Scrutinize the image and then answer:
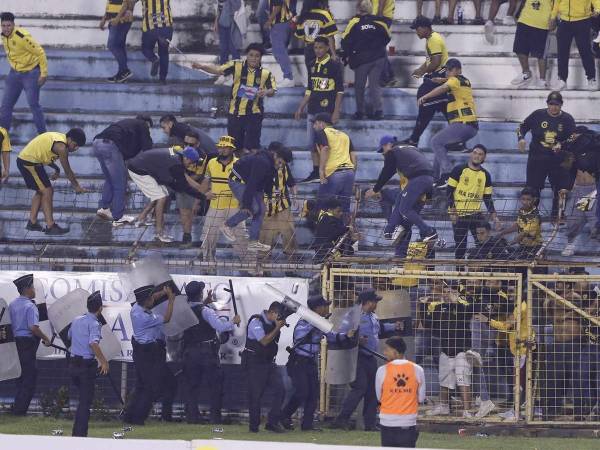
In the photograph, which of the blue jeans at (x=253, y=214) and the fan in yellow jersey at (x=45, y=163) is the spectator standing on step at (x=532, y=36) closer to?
the blue jeans at (x=253, y=214)

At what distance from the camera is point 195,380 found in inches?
628

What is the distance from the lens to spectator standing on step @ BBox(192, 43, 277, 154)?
Result: 65.9 feet

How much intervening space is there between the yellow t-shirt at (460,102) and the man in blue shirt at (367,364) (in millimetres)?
4544

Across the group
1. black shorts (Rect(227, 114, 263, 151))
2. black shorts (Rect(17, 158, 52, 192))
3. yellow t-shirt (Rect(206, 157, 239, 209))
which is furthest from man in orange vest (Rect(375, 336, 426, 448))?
black shorts (Rect(227, 114, 263, 151))

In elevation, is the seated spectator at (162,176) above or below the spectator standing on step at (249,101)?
below

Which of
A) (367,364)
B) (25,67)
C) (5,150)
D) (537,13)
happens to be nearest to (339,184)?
(367,364)

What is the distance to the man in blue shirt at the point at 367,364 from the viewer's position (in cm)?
1584

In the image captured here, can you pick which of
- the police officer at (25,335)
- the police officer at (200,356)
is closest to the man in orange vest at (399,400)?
the police officer at (200,356)

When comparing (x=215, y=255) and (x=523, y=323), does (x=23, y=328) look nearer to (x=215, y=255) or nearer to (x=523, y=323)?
(x=215, y=255)

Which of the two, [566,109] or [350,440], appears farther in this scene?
[566,109]

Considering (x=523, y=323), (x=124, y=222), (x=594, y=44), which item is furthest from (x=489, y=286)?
(x=594, y=44)

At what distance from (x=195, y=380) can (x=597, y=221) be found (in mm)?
5372

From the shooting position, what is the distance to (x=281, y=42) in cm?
2141

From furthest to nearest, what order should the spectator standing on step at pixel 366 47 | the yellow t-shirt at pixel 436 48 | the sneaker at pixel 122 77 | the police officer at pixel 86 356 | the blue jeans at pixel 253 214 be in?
the sneaker at pixel 122 77 < the spectator standing on step at pixel 366 47 < the yellow t-shirt at pixel 436 48 < the blue jeans at pixel 253 214 < the police officer at pixel 86 356
